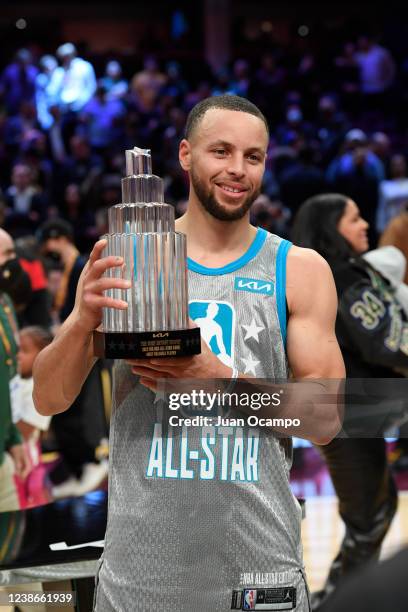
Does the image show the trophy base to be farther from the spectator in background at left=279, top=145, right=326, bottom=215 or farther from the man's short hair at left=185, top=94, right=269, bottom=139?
the spectator in background at left=279, top=145, right=326, bottom=215

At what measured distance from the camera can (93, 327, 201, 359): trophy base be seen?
1.58 m

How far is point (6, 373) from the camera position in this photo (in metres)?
3.88

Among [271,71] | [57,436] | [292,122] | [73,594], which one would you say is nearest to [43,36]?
[271,71]

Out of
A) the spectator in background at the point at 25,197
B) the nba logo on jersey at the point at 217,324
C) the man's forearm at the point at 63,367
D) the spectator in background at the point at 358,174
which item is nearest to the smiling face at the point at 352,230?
the nba logo on jersey at the point at 217,324

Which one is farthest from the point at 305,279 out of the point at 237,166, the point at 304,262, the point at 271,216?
the point at 271,216

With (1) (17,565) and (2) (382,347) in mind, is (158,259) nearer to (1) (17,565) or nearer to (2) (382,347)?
(1) (17,565)

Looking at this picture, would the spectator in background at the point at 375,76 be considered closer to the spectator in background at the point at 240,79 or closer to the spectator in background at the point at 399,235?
the spectator in background at the point at 240,79

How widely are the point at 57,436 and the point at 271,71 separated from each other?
32.9ft

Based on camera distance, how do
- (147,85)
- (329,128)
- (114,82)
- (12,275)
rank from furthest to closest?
(114,82) < (147,85) < (329,128) < (12,275)

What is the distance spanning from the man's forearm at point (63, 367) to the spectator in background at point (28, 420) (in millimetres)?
2400

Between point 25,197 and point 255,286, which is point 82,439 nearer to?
point 255,286

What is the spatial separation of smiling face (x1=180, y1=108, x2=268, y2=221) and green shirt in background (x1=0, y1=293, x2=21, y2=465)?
6.98 ft

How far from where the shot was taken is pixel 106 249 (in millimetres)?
1656

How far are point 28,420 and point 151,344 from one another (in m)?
3.15
